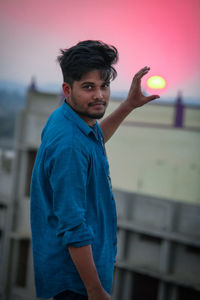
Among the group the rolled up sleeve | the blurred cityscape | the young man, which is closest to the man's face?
the young man

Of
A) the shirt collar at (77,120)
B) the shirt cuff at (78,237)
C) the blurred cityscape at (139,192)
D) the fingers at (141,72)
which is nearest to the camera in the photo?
the shirt cuff at (78,237)

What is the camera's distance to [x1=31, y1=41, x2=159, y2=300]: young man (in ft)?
5.64

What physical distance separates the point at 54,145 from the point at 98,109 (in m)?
0.26

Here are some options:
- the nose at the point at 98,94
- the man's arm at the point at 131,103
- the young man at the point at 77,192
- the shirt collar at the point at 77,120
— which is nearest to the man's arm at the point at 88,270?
the young man at the point at 77,192

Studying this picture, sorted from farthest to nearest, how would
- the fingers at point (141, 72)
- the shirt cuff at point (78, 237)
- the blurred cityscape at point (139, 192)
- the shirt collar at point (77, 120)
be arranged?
the blurred cityscape at point (139, 192)
the fingers at point (141, 72)
the shirt collar at point (77, 120)
the shirt cuff at point (78, 237)

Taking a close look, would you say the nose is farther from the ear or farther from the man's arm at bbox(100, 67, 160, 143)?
the man's arm at bbox(100, 67, 160, 143)

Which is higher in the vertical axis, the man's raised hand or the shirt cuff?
the man's raised hand

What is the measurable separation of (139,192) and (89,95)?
883 cm

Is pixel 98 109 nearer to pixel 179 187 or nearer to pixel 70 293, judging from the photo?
pixel 70 293

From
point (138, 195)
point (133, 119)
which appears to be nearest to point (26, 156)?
point (133, 119)

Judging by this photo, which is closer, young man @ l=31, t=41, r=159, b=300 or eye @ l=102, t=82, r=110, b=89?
young man @ l=31, t=41, r=159, b=300

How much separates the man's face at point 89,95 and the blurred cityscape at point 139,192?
688cm

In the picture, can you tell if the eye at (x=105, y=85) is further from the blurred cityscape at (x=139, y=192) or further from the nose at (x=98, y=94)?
the blurred cityscape at (x=139, y=192)

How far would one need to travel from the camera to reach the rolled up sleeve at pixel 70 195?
1702mm
